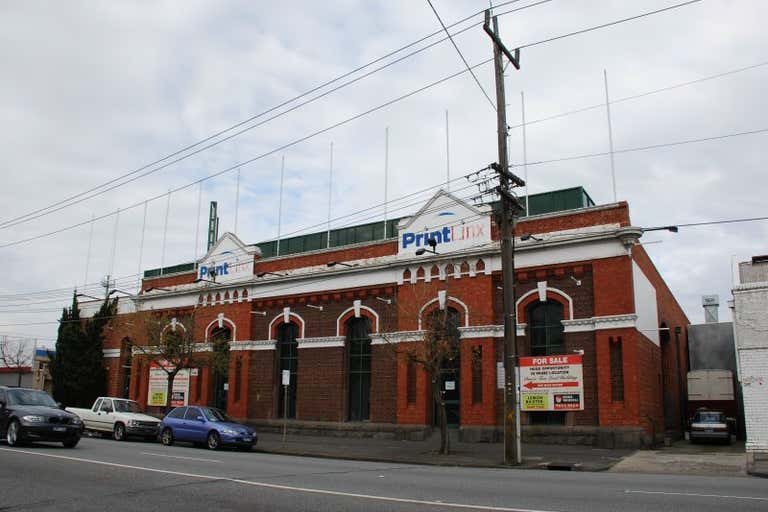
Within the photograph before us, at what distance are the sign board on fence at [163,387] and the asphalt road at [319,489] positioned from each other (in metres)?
21.2

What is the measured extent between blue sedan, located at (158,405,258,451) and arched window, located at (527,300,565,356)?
36.6ft

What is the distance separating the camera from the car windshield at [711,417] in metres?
27.5

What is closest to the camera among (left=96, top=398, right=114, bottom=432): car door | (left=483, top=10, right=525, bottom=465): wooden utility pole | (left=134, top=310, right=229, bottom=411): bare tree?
(left=483, top=10, right=525, bottom=465): wooden utility pole

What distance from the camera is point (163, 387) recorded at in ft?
126

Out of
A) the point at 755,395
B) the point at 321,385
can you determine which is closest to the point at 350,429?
the point at 321,385

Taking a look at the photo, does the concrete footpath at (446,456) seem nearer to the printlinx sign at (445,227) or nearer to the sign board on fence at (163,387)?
the printlinx sign at (445,227)

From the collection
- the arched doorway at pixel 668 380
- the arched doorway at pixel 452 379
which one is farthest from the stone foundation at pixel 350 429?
the arched doorway at pixel 668 380

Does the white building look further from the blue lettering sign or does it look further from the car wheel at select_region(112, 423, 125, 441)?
the blue lettering sign

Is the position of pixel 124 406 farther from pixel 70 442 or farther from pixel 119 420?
pixel 70 442

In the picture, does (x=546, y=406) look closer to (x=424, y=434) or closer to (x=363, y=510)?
(x=424, y=434)

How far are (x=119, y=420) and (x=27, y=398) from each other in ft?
26.0

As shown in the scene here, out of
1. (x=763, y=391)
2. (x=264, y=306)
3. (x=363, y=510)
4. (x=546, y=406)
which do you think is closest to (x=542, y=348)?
(x=546, y=406)

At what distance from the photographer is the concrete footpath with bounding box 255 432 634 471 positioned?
19.4 meters

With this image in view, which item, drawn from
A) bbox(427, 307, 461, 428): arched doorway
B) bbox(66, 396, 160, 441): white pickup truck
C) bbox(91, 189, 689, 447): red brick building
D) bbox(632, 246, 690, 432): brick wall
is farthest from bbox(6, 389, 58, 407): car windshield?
bbox(632, 246, 690, 432): brick wall
